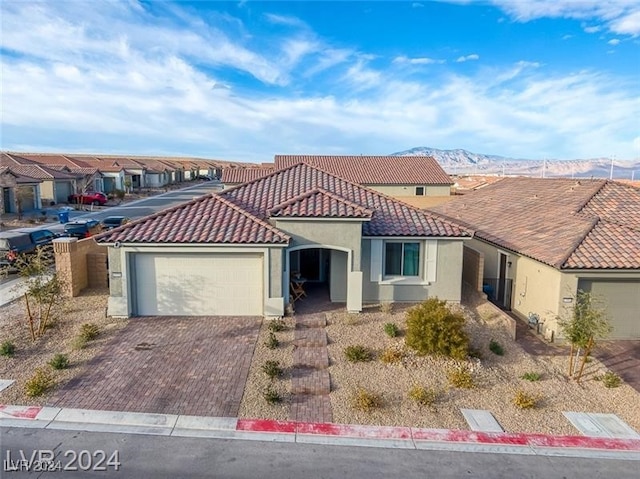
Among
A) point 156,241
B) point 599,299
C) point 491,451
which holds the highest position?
point 156,241

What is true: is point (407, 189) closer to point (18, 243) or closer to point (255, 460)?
point (18, 243)

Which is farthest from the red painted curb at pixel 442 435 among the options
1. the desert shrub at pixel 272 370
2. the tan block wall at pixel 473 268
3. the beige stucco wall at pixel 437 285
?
the tan block wall at pixel 473 268

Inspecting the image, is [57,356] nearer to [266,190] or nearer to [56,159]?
[266,190]

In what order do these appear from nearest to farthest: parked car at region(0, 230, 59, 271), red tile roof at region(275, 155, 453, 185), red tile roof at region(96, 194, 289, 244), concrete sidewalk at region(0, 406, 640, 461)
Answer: concrete sidewalk at region(0, 406, 640, 461) → red tile roof at region(96, 194, 289, 244) → parked car at region(0, 230, 59, 271) → red tile roof at region(275, 155, 453, 185)

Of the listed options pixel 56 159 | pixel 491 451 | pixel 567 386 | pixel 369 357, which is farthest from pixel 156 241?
pixel 56 159

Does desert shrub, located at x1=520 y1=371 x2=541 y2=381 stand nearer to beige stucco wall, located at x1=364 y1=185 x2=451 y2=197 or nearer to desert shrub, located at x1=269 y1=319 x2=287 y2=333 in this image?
desert shrub, located at x1=269 y1=319 x2=287 y2=333

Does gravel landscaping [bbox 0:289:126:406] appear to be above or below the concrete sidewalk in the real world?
above

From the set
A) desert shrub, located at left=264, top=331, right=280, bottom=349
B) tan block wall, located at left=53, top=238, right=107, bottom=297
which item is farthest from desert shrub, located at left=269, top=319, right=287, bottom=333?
tan block wall, located at left=53, top=238, right=107, bottom=297

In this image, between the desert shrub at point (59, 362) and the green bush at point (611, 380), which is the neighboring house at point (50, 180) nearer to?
the desert shrub at point (59, 362)
